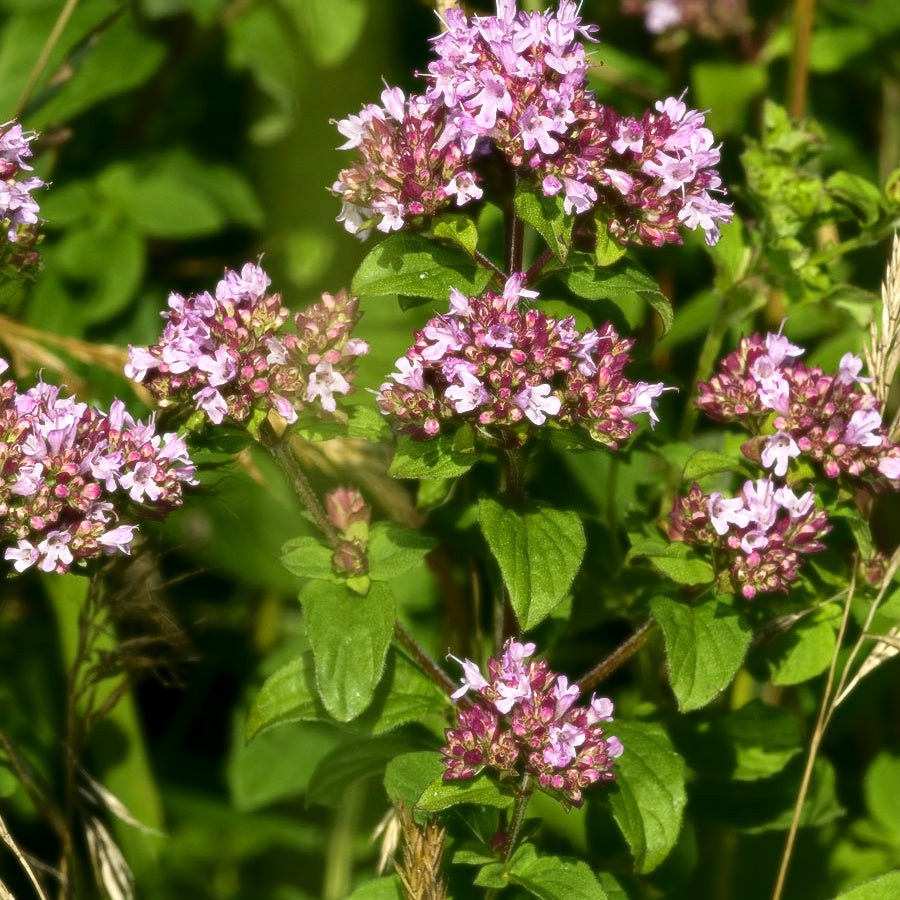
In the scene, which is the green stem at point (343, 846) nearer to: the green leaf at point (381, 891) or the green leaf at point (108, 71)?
the green leaf at point (381, 891)

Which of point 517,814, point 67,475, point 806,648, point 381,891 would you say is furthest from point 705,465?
point 67,475

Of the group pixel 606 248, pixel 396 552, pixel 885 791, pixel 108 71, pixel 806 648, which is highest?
pixel 108 71

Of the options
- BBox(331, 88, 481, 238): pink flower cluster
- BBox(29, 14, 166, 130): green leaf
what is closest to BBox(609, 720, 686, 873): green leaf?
BBox(331, 88, 481, 238): pink flower cluster

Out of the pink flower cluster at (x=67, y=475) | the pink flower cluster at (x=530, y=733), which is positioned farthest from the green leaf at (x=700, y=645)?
the pink flower cluster at (x=67, y=475)

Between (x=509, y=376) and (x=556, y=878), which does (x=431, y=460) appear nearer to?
(x=509, y=376)

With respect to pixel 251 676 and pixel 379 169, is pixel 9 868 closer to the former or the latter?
pixel 251 676

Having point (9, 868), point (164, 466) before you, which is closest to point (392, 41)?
point (164, 466)
